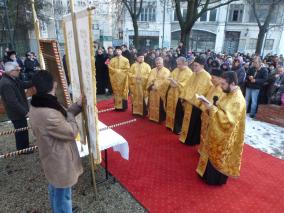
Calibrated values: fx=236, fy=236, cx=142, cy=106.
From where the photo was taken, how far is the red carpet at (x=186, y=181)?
125 inches

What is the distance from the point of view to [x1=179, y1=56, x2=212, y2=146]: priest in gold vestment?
4523 mm

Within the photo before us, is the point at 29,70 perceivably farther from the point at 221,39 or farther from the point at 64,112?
the point at 221,39

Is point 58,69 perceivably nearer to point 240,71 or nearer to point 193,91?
point 193,91

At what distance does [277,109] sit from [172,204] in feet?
14.8

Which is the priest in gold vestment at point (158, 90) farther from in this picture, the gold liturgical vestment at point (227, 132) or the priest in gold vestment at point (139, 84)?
the gold liturgical vestment at point (227, 132)

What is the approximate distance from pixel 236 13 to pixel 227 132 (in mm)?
30236

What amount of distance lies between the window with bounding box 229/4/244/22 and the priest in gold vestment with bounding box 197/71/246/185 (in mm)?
29627

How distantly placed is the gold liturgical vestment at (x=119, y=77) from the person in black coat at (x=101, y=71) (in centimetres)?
213

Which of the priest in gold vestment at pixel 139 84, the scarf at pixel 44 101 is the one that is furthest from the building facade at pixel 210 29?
the scarf at pixel 44 101

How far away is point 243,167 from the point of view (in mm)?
4109

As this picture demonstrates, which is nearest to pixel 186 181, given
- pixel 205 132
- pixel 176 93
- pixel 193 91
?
pixel 205 132

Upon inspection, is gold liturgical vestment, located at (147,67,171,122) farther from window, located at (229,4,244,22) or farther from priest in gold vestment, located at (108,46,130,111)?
window, located at (229,4,244,22)

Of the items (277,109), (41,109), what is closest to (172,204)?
(41,109)

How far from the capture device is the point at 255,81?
20.9 feet
